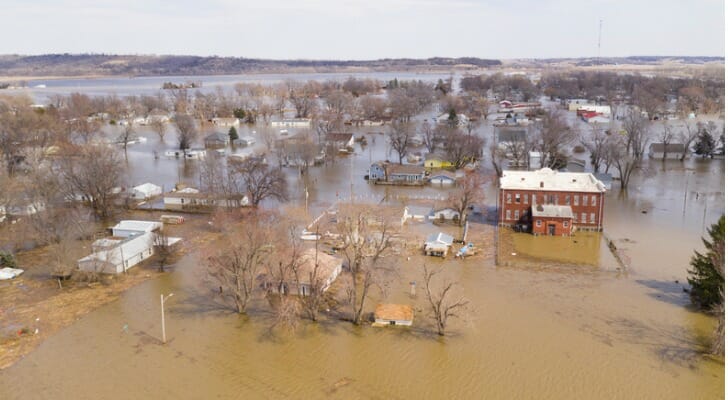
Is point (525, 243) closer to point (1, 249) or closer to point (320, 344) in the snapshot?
point (320, 344)

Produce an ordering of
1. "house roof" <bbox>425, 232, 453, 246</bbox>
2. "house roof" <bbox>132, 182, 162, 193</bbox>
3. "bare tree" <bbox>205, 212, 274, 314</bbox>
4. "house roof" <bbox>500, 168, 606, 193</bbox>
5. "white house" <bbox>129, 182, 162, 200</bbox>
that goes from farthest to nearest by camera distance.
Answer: "house roof" <bbox>132, 182, 162, 193</bbox>, "white house" <bbox>129, 182, 162, 200</bbox>, "house roof" <bbox>500, 168, 606, 193</bbox>, "house roof" <bbox>425, 232, 453, 246</bbox>, "bare tree" <bbox>205, 212, 274, 314</bbox>

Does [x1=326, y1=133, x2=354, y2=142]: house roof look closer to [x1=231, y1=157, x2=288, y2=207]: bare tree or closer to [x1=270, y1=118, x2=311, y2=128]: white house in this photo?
[x1=270, y1=118, x2=311, y2=128]: white house

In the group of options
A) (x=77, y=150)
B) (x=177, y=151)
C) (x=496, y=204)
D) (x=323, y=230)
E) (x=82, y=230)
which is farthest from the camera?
(x=177, y=151)

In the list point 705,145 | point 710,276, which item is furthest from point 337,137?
point 710,276

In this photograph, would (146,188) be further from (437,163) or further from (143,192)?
(437,163)

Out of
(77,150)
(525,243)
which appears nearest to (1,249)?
(77,150)

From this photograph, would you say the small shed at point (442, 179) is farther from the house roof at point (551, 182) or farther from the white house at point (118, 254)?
the white house at point (118, 254)

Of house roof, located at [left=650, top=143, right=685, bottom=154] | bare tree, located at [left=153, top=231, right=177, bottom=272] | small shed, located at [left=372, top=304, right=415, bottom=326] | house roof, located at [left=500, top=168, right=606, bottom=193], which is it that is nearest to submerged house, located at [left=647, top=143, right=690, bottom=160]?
house roof, located at [left=650, top=143, right=685, bottom=154]
